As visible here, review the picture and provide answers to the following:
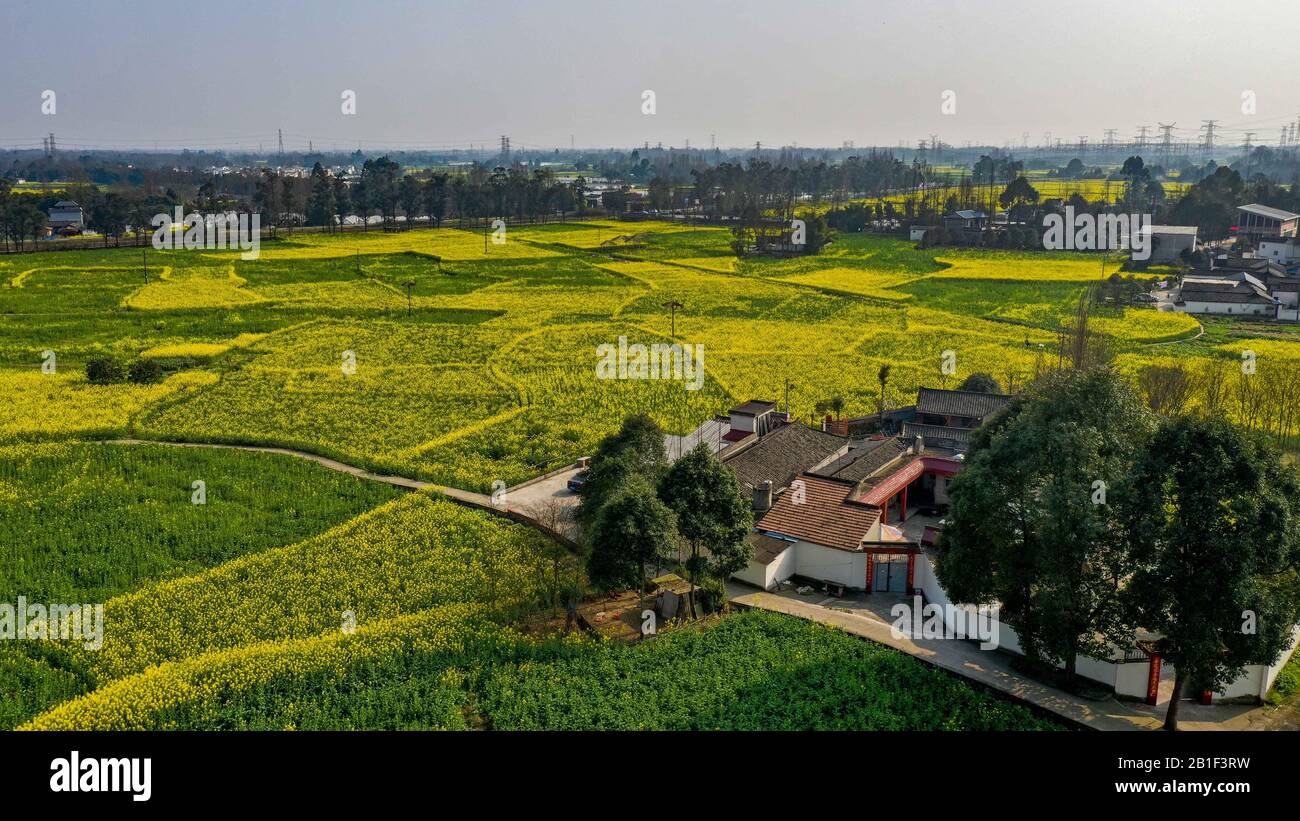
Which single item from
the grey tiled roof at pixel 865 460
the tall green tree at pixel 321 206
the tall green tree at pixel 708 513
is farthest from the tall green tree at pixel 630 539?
the tall green tree at pixel 321 206

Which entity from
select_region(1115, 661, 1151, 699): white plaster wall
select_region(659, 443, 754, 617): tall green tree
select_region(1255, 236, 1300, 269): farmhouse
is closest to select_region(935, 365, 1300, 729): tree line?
select_region(1115, 661, 1151, 699): white plaster wall

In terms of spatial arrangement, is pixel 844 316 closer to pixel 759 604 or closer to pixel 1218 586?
pixel 759 604

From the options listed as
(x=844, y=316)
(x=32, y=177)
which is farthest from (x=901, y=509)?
(x=32, y=177)

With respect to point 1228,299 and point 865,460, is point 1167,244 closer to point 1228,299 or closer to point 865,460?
point 1228,299

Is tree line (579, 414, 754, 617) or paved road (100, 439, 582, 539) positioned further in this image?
paved road (100, 439, 582, 539)

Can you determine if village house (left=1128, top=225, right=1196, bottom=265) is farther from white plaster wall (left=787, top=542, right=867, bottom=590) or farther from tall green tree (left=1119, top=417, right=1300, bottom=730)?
tall green tree (left=1119, top=417, right=1300, bottom=730)

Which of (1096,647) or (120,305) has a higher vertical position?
(120,305)

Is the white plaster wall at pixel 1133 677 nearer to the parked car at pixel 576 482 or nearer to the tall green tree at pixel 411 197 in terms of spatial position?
the parked car at pixel 576 482
